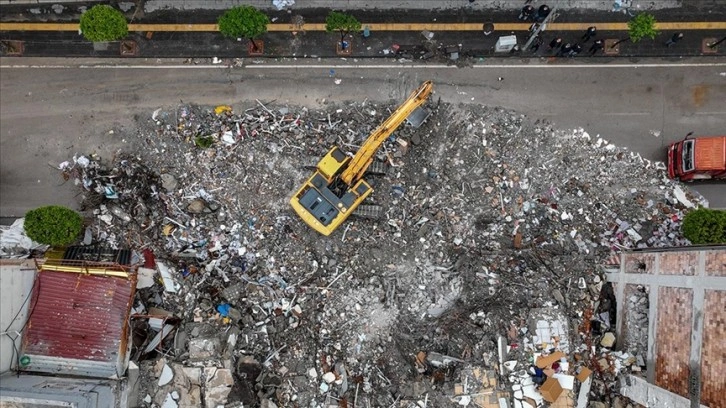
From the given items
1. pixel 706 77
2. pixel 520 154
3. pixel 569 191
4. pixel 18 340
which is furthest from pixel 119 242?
pixel 706 77

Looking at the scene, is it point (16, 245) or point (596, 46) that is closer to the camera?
point (16, 245)

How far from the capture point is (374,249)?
19703 mm

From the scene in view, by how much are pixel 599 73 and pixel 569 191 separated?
4.86 meters

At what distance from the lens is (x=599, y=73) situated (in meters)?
20.7

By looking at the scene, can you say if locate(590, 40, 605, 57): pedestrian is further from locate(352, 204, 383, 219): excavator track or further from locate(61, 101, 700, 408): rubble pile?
locate(352, 204, 383, 219): excavator track

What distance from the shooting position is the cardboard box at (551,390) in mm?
17859

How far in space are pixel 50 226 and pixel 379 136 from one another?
1159 cm

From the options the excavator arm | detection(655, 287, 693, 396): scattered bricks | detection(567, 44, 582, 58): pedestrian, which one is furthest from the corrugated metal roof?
detection(567, 44, 582, 58): pedestrian

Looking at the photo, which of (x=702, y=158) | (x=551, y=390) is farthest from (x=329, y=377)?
(x=702, y=158)

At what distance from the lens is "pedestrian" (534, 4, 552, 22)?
2016 cm

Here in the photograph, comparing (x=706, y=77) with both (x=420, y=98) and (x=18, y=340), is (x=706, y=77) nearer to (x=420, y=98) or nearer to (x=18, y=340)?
(x=420, y=98)

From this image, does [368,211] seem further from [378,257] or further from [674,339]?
[674,339]

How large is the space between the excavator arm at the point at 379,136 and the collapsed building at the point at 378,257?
1.58m

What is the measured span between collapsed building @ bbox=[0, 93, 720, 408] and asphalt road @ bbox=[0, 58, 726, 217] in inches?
26.2
